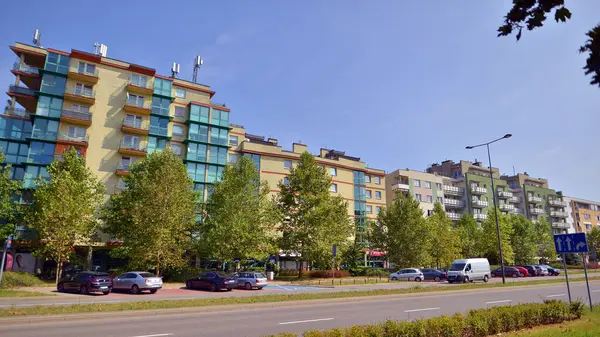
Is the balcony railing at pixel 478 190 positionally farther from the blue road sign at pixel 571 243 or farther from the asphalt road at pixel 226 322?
the asphalt road at pixel 226 322

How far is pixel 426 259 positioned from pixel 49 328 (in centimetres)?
4323

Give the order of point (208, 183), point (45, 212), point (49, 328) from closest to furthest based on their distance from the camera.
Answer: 1. point (49, 328)
2. point (45, 212)
3. point (208, 183)

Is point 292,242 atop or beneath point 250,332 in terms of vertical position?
atop

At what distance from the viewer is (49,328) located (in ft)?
37.1

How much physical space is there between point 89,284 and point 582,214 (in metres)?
134

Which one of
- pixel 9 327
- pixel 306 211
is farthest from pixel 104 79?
pixel 9 327

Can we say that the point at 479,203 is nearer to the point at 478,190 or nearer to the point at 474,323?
the point at 478,190

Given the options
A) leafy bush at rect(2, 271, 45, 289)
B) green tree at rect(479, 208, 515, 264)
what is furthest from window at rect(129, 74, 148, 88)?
green tree at rect(479, 208, 515, 264)

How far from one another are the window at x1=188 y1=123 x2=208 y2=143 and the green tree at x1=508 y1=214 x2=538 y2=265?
185 feet

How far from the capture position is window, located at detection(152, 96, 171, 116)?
5016cm

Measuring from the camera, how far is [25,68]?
1815 inches

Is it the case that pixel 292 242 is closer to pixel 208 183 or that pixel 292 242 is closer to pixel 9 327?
pixel 208 183

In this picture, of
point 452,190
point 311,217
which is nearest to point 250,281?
point 311,217

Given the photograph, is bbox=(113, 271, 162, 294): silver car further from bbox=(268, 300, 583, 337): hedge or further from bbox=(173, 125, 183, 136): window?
bbox=(173, 125, 183, 136): window
